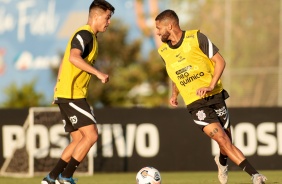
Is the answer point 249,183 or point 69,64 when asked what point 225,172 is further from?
point 69,64

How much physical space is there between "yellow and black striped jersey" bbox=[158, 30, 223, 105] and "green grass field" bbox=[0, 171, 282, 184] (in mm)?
2093

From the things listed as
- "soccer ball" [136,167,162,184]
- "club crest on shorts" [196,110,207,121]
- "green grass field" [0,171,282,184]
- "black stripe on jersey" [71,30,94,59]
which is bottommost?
"green grass field" [0,171,282,184]

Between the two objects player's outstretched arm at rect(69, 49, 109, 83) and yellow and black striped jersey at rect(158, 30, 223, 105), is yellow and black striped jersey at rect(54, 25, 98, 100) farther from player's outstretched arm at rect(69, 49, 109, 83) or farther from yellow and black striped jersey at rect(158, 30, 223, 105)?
yellow and black striped jersey at rect(158, 30, 223, 105)

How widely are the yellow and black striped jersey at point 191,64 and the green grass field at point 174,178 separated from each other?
2093mm

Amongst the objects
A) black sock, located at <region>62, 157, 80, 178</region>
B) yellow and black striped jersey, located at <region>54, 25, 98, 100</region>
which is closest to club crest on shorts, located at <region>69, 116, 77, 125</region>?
yellow and black striped jersey, located at <region>54, 25, 98, 100</region>

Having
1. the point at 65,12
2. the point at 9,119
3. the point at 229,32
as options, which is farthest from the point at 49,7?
the point at 9,119

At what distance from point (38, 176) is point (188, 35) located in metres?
6.42

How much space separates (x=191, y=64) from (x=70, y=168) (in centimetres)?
218

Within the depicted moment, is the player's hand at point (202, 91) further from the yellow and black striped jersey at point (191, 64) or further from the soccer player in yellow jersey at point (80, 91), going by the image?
the soccer player in yellow jersey at point (80, 91)

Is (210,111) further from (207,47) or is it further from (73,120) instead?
(73,120)

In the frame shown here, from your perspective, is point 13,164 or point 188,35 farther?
point 13,164

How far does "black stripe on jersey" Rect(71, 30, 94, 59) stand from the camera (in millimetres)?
12977

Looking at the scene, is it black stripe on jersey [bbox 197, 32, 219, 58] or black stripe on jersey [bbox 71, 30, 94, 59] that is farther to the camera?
black stripe on jersey [bbox 197, 32, 219, 58]

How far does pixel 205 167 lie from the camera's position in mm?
20156
